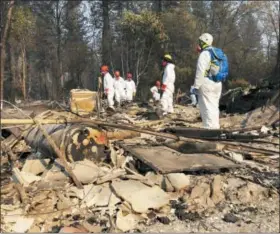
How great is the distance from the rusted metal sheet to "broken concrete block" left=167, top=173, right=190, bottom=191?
0.47 feet

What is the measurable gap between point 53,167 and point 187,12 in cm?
3450

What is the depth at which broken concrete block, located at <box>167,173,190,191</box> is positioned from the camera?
250 inches

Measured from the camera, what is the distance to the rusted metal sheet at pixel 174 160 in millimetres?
6750

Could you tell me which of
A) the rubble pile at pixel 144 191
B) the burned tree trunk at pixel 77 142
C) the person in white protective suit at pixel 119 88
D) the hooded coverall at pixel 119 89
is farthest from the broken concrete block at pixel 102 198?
the hooded coverall at pixel 119 89

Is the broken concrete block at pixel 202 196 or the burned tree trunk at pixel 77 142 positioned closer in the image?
the broken concrete block at pixel 202 196

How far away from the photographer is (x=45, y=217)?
5.66m

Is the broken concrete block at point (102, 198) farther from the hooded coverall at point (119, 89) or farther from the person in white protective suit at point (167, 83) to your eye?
the hooded coverall at point (119, 89)

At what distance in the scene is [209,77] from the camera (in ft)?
29.5

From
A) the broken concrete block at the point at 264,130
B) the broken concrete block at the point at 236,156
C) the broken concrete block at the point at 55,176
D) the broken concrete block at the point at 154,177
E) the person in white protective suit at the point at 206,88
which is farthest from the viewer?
the broken concrete block at the point at 264,130

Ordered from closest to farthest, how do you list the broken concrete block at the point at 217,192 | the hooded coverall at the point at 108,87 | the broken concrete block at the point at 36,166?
the broken concrete block at the point at 217,192 < the broken concrete block at the point at 36,166 < the hooded coverall at the point at 108,87

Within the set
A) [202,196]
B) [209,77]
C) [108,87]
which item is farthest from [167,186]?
[108,87]

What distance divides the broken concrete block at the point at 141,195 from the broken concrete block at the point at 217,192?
60 cm

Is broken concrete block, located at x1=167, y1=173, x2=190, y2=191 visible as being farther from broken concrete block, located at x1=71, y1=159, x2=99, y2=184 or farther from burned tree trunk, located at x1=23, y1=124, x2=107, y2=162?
burned tree trunk, located at x1=23, y1=124, x2=107, y2=162

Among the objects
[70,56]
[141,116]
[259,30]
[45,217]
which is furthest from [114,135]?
[259,30]
